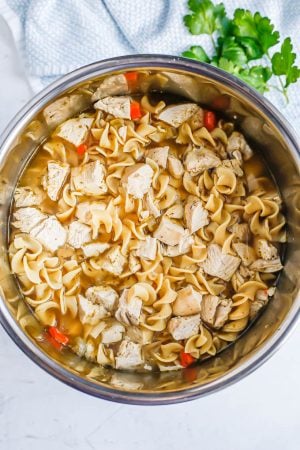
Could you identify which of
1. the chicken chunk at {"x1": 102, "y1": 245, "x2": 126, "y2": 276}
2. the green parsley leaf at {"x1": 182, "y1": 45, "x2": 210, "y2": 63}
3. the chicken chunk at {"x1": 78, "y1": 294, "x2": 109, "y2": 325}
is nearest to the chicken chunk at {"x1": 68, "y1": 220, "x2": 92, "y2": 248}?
the chicken chunk at {"x1": 102, "y1": 245, "x2": 126, "y2": 276}

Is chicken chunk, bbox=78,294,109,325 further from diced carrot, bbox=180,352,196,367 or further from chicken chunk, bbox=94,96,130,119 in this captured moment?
chicken chunk, bbox=94,96,130,119

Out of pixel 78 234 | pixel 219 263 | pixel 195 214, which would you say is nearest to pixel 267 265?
pixel 219 263

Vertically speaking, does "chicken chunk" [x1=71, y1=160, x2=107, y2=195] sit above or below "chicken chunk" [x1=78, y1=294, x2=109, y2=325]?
above

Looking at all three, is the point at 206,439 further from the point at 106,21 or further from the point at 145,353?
the point at 106,21

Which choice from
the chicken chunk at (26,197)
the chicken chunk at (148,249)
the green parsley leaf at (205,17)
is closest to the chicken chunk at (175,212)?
the chicken chunk at (148,249)

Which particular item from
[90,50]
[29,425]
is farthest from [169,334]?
[90,50]

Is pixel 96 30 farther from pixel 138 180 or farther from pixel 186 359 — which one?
pixel 186 359
